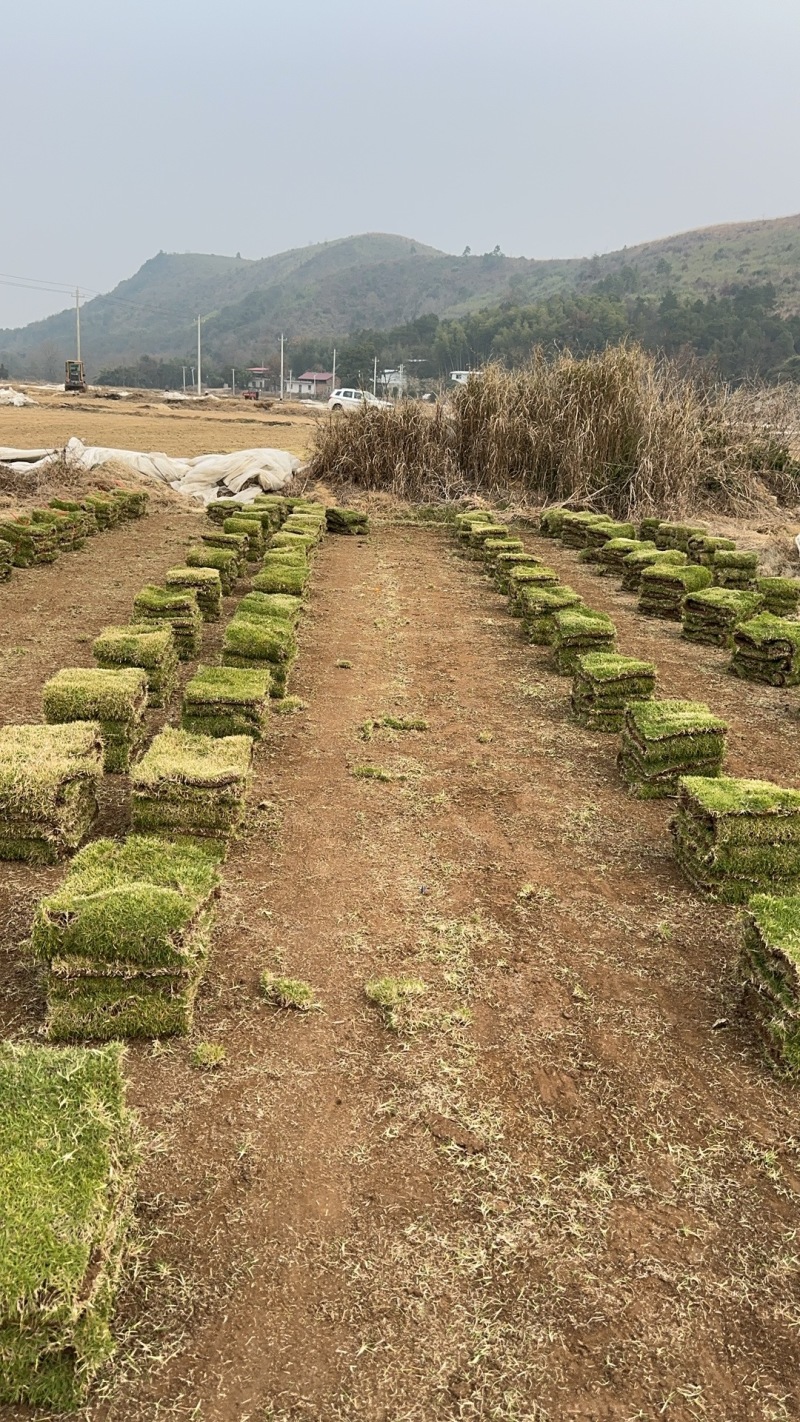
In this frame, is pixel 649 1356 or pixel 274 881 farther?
pixel 274 881

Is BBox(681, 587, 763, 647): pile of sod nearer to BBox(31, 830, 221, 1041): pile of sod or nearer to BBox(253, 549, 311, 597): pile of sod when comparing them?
BBox(253, 549, 311, 597): pile of sod

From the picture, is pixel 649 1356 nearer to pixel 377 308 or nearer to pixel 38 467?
pixel 38 467

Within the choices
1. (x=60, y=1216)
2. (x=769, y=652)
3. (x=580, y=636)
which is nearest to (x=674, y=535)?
(x=769, y=652)

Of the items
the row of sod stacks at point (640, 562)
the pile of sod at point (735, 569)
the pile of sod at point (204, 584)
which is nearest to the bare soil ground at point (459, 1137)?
the pile of sod at point (204, 584)

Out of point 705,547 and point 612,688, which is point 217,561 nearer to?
point 612,688

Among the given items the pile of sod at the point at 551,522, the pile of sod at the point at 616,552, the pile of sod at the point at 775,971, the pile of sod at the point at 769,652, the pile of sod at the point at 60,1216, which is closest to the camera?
the pile of sod at the point at 60,1216

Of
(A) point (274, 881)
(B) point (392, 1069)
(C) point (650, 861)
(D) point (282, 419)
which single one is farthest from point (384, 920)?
(D) point (282, 419)

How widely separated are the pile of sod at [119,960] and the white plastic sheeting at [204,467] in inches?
589

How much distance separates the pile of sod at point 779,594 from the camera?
10352mm

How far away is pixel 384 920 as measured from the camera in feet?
14.7

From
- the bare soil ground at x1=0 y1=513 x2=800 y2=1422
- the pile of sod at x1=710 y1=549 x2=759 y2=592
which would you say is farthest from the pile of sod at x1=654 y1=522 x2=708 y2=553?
the bare soil ground at x1=0 y1=513 x2=800 y2=1422

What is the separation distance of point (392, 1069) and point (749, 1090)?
1.39 m

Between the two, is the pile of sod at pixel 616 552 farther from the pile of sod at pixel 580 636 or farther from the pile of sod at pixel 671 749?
the pile of sod at pixel 671 749

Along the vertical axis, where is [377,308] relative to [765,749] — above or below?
above
